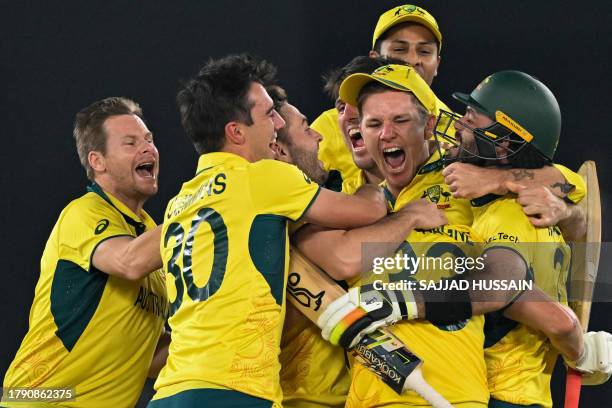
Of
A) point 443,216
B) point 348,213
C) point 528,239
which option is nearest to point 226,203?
point 348,213

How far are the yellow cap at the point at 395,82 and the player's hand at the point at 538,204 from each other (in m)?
0.34

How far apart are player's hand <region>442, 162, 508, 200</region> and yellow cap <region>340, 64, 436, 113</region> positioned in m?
0.21

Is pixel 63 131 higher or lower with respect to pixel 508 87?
lower

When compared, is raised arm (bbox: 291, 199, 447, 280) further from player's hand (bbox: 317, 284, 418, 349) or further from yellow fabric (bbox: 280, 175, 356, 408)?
yellow fabric (bbox: 280, 175, 356, 408)

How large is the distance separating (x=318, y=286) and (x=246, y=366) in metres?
0.28

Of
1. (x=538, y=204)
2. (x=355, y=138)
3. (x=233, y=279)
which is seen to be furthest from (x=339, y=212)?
(x=355, y=138)

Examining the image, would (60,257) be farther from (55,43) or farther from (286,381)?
(55,43)

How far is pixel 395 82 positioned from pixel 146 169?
1189 millimetres

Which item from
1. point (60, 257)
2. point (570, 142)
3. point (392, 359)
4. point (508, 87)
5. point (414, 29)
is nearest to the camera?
point (392, 359)

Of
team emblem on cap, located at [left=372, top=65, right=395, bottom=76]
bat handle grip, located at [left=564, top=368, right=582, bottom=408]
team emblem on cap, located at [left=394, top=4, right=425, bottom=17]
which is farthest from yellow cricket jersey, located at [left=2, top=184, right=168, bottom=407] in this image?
team emblem on cap, located at [left=394, top=4, right=425, bottom=17]

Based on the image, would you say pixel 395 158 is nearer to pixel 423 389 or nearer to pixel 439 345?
pixel 439 345

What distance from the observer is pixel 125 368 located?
3533 millimetres

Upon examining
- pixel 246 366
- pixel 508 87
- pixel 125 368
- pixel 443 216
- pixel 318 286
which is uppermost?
pixel 508 87

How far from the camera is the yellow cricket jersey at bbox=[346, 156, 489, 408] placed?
2.58m
